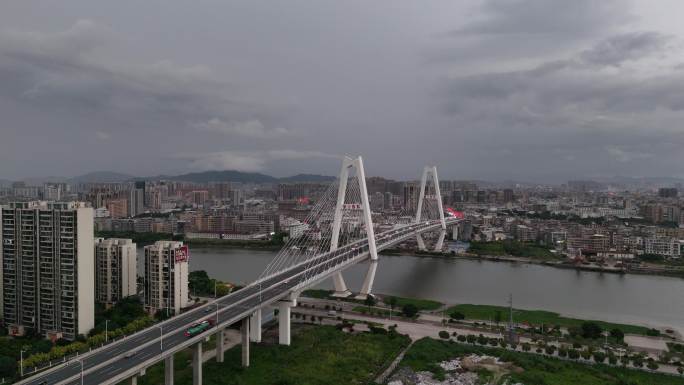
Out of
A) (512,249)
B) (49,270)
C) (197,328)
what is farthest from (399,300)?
(512,249)

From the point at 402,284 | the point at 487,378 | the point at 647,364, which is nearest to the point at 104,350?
the point at 487,378

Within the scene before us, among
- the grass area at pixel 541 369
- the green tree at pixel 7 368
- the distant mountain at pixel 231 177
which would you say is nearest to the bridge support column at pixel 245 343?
the grass area at pixel 541 369

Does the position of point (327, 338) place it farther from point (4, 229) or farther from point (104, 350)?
point (4, 229)

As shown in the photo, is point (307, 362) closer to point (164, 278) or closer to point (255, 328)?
point (255, 328)

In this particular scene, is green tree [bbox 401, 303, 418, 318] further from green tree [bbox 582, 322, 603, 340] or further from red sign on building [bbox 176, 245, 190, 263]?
red sign on building [bbox 176, 245, 190, 263]

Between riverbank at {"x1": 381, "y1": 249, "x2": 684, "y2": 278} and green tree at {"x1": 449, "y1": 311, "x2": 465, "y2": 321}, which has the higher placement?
green tree at {"x1": 449, "y1": 311, "x2": 465, "y2": 321}

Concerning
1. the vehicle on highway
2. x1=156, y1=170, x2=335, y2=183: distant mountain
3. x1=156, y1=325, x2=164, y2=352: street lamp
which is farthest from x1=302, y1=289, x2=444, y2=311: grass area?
x1=156, y1=170, x2=335, y2=183: distant mountain

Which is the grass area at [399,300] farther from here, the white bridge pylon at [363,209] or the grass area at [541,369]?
the grass area at [541,369]
